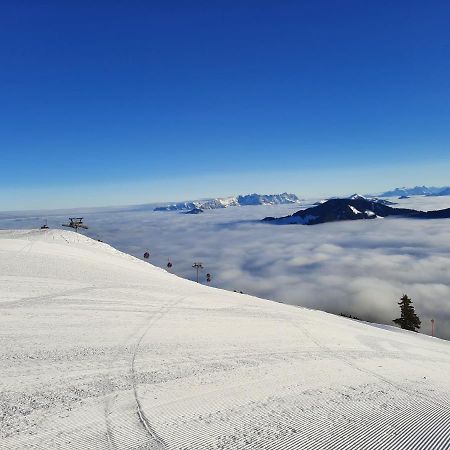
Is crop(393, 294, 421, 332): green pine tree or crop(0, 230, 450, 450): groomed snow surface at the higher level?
crop(0, 230, 450, 450): groomed snow surface

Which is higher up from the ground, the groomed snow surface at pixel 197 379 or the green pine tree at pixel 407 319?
the groomed snow surface at pixel 197 379

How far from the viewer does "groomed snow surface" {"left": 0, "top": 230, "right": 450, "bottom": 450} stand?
1169 centimetres

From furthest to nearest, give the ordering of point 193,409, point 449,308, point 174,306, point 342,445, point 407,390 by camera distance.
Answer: point 449,308
point 174,306
point 407,390
point 193,409
point 342,445

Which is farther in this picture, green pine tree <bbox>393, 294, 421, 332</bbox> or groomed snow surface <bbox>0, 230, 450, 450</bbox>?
green pine tree <bbox>393, 294, 421, 332</bbox>

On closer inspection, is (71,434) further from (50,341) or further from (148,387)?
(50,341)

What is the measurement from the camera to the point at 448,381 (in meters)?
21.8

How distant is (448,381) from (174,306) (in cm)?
2006

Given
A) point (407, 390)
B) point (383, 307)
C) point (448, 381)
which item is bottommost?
point (383, 307)

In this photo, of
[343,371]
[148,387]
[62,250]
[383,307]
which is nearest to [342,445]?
[148,387]

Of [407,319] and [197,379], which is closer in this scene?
[197,379]

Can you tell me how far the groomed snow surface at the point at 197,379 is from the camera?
11.7 metres

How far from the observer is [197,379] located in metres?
16.7

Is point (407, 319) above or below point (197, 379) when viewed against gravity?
below

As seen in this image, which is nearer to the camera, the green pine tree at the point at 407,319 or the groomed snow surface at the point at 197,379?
the groomed snow surface at the point at 197,379
